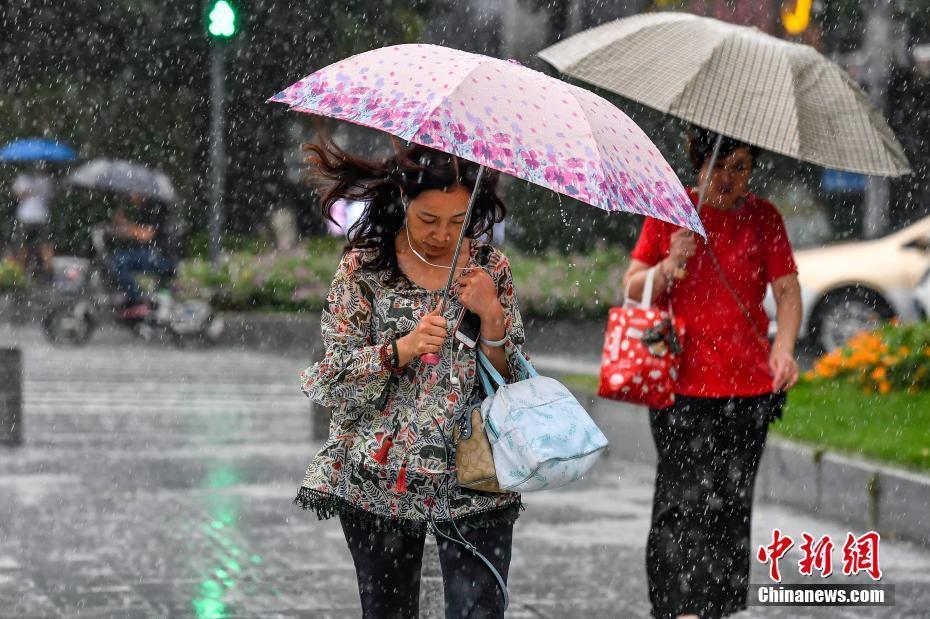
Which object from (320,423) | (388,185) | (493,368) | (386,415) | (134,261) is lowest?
(320,423)

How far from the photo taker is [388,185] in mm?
4148

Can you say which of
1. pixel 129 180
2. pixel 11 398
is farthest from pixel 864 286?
pixel 129 180

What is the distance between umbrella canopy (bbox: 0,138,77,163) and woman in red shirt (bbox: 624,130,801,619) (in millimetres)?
21899

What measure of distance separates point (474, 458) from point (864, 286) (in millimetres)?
12992

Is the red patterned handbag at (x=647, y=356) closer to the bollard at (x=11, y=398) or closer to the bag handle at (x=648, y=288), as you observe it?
the bag handle at (x=648, y=288)

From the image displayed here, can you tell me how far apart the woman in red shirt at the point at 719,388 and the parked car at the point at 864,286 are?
1082 cm

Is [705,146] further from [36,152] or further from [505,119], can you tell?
[36,152]

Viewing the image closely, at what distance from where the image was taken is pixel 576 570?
7.04 meters

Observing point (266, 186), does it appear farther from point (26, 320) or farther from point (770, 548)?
point (770, 548)

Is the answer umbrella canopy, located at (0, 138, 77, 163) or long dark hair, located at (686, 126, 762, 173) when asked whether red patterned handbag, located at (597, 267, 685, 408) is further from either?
umbrella canopy, located at (0, 138, 77, 163)

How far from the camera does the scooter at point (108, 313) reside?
1892cm

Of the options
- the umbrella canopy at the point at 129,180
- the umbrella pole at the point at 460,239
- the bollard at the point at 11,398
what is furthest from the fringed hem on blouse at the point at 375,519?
the umbrella canopy at the point at 129,180

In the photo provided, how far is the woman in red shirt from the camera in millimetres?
5449

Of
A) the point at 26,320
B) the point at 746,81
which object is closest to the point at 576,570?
the point at 746,81
